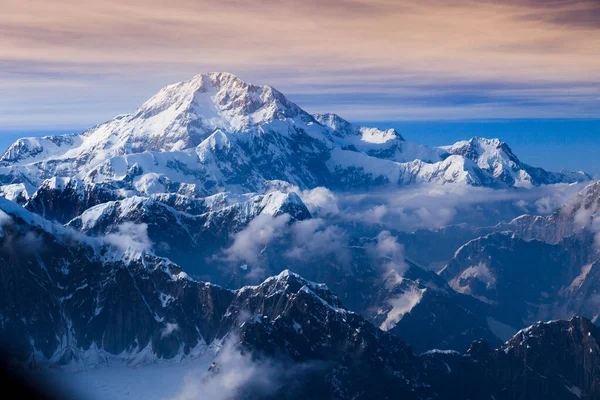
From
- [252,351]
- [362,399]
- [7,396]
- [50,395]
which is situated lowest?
[362,399]

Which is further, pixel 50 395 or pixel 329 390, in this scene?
pixel 329 390

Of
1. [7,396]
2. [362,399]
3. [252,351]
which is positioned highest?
[7,396]

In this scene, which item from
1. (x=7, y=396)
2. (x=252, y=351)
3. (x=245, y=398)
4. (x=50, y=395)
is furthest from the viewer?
(x=252, y=351)

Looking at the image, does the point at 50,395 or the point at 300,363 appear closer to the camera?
the point at 50,395

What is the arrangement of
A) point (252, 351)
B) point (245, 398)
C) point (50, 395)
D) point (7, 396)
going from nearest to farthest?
1. point (7, 396)
2. point (50, 395)
3. point (245, 398)
4. point (252, 351)

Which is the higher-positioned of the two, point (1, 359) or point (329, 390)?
point (1, 359)

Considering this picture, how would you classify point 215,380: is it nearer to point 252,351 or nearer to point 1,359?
point 252,351

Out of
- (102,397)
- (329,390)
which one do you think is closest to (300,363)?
(329,390)

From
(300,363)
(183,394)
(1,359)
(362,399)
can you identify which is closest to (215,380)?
(183,394)

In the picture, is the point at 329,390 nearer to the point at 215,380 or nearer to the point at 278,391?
the point at 278,391
